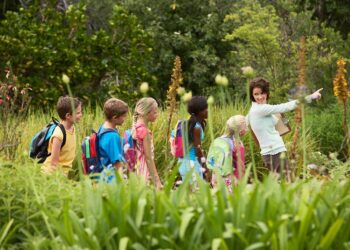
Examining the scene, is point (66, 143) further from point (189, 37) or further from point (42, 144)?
point (189, 37)

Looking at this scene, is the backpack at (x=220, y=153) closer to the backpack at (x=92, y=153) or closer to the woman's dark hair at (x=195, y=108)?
the woman's dark hair at (x=195, y=108)

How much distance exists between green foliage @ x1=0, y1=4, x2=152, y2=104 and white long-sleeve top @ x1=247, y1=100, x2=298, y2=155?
748 cm

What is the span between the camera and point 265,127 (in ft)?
27.9

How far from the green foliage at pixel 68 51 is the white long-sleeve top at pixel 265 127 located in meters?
7.48

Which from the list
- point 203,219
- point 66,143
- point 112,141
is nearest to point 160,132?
point 66,143

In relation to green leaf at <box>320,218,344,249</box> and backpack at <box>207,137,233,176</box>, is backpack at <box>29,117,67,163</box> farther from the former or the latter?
green leaf at <box>320,218,344,249</box>

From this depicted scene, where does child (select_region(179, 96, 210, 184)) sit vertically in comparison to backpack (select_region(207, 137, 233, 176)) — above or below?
above

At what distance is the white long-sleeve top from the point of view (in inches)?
330

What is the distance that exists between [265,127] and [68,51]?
8048 millimetres

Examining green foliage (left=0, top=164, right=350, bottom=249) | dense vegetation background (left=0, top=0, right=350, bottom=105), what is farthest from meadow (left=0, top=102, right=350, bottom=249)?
dense vegetation background (left=0, top=0, right=350, bottom=105)

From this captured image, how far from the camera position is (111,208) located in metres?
4.39

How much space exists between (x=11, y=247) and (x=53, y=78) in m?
11.5

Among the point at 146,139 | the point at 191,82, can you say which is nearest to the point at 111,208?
the point at 146,139

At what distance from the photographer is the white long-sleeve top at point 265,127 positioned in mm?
8391
